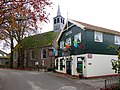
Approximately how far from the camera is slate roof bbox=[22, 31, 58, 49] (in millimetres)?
51438

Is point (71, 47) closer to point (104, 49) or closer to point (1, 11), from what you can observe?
point (104, 49)

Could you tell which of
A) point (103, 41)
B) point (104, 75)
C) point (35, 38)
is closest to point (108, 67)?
point (104, 75)

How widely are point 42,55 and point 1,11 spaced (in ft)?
141

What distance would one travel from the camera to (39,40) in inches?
2132

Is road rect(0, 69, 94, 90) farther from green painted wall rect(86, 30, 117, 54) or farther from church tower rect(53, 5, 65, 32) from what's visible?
church tower rect(53, 5, 65, 32)

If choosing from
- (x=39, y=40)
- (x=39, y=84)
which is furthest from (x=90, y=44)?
(x=39, y=40)

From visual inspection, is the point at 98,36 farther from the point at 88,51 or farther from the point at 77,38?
the point at 88,51

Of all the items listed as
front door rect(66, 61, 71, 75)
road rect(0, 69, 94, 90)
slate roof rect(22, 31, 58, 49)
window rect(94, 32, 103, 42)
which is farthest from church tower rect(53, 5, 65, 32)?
road rect(0, 69, 94, 90)

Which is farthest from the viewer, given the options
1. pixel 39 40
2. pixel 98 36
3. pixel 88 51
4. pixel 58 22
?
pixel 58 22

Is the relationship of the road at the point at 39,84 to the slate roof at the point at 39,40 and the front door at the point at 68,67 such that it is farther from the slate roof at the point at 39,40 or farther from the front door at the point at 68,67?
the slate roof at the point at 39,40

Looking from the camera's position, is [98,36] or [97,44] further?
[98,36]

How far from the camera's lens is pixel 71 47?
3212cm

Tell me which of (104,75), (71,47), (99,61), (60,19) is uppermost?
(60,19)

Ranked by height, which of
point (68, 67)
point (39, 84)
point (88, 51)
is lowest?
point (39, 84)
